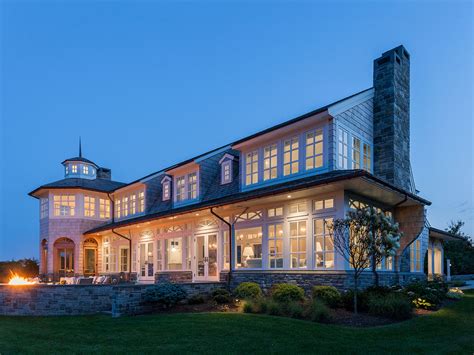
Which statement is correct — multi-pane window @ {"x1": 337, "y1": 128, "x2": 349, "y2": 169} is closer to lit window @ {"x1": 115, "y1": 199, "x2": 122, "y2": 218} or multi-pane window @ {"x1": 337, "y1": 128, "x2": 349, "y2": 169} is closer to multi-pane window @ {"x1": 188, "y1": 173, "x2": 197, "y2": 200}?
multi-pane window @ {"x1": 188, "y1": 173, "x2": 197, "y2": 200}

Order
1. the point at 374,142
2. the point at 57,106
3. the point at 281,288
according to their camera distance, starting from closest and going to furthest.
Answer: the point at 281,288, the point at 374,142, the point at 57,106

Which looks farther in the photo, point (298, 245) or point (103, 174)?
point (103, 174)

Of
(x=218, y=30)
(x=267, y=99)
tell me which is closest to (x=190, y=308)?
(x=218, y=30)

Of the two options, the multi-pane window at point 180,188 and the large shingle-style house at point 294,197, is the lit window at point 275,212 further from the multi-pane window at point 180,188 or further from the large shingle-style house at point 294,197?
the multi-pane window at point 180,188

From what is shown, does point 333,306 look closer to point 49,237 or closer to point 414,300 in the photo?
point 414,300

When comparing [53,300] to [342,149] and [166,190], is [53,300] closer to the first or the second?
[166,190]

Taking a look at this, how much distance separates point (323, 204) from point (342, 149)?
95.2 inches

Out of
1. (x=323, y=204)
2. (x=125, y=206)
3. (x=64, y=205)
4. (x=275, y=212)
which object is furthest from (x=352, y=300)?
(x=64, y=205)

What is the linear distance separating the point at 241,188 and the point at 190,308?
6.12 meters

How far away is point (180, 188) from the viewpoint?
2150cm

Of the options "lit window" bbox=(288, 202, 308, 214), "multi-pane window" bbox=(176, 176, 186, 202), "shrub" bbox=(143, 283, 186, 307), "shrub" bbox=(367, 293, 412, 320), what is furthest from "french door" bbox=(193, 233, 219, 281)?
"shrub" bbox=(367, 293, 412, 320)

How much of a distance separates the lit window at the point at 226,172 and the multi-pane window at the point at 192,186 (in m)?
1.87

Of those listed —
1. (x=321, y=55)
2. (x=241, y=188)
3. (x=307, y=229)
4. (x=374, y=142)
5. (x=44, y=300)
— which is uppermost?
(x=321, y=55)

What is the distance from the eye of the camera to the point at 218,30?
106 metres
